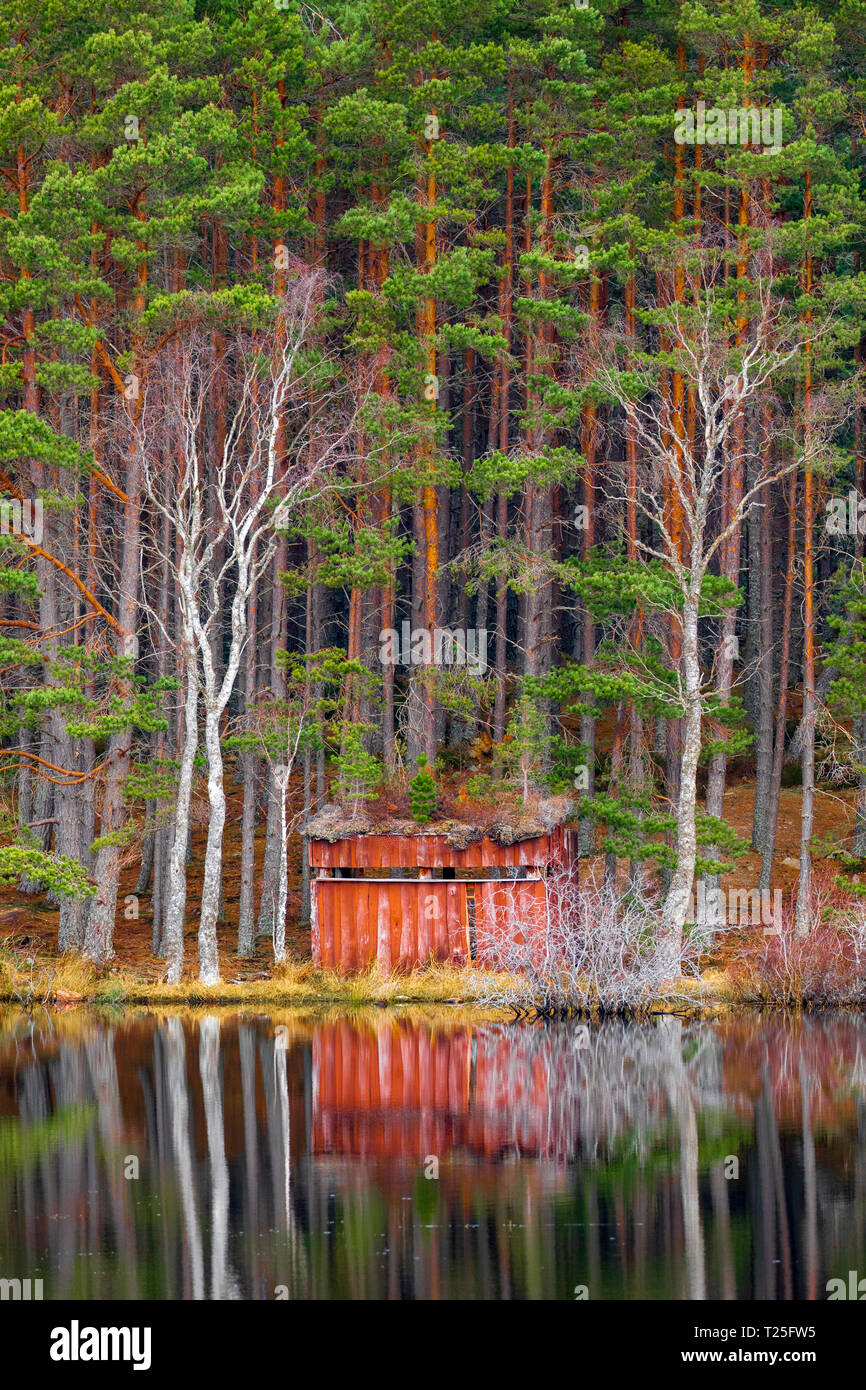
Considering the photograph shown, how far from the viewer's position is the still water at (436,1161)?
14.7 m

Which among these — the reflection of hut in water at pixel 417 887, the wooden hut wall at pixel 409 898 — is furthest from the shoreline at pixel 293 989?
the reflection of hut in water at pixel 417 887

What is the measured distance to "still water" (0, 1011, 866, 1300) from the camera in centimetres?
1466

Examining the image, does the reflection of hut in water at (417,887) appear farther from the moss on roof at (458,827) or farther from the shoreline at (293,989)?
the shoreline at (293,989)

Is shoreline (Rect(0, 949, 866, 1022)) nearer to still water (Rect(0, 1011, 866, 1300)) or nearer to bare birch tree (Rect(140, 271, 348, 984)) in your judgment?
bare birch tree (Rect(140, 271, 348, 984))

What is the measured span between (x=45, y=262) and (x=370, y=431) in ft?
23.8

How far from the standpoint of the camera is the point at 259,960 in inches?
1436

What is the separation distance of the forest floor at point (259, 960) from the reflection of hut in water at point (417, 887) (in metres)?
0.68

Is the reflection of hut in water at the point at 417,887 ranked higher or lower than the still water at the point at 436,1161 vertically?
higher

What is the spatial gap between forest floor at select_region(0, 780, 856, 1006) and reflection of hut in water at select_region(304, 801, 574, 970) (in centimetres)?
68

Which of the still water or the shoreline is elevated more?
the shoreline

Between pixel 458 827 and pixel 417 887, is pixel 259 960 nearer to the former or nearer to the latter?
pixel 417 887

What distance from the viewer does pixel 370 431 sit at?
35500mm

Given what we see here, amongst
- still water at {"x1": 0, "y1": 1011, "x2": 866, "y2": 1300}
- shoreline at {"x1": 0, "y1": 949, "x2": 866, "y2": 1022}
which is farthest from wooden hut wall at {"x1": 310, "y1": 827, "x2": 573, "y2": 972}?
still water at {"x1": 0, "y1": 1011, "x2": 866, "y2": 1300}

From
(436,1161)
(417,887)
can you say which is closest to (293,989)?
(417,887)
